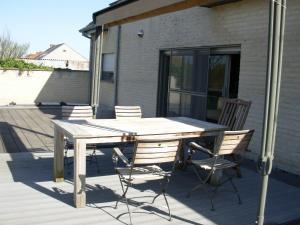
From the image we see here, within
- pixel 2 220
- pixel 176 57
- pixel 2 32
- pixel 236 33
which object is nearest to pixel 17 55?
pixel 2 32

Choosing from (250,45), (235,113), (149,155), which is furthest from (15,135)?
(149,155)

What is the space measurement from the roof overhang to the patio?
2655 millimetres

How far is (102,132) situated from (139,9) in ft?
9.58

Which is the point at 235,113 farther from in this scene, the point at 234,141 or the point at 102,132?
the point at 102,132

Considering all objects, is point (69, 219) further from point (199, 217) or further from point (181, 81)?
point (181, 81)

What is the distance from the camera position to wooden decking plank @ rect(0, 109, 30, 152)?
828cm

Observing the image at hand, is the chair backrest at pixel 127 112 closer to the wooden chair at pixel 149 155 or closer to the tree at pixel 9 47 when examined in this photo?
the wooden chair at pixel 149 155

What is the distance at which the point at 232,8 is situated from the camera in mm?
8414

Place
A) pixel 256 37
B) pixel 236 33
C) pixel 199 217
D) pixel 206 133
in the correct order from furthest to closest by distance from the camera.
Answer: pixel 236 33 → pixel 256 37 → pixel 206 133 → pixel 199 217

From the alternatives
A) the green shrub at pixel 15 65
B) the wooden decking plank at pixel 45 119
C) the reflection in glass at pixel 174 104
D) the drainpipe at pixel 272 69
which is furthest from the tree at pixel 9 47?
the drainpipe at pixel 272 69

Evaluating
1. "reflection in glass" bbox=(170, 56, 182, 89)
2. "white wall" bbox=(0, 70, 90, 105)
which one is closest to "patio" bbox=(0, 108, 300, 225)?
"reflection in glass" bbox=(170, 56, 182, 89)

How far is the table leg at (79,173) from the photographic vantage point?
4.83m

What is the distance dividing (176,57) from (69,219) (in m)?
6.87

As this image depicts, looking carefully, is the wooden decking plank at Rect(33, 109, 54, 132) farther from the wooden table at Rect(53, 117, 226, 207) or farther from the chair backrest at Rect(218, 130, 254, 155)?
the chair backrest at Rect(218, 130, 254, 155)
